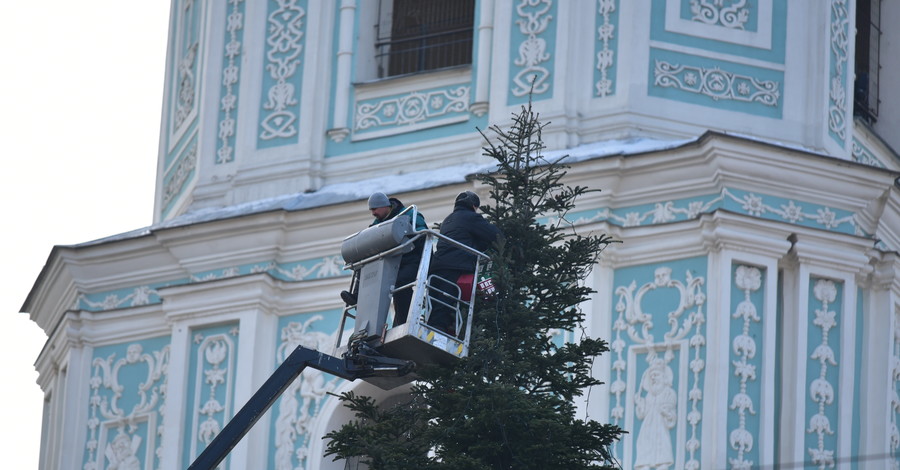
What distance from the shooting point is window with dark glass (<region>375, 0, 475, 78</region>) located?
23.7 m

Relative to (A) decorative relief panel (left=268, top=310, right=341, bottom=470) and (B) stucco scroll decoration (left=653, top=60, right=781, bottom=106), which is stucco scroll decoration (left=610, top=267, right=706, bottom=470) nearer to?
(B) stucco scroll decoration (left=653, top=60, right=781, bottom=106)

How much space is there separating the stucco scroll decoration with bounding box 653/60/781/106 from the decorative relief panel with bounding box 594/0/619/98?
35 cm

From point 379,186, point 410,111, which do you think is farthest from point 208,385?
point 410,111

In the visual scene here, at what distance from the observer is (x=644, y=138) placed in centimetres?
2200

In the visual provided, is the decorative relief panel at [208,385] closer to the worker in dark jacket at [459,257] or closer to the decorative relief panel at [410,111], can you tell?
the decorative relief panel at [410,111]

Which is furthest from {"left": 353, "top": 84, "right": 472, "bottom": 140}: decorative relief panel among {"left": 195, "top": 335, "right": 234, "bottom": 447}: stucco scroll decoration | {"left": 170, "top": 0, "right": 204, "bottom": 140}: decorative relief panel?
{"left": 195, "top": 335, "right": 234, "bottom": 447}: stucco scroll decoration

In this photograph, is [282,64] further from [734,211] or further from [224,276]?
[734,211]

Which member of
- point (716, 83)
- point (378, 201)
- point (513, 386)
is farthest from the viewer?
point (716, 83)

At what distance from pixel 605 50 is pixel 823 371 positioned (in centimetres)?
319

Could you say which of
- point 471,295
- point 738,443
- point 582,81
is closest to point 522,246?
point 471,295

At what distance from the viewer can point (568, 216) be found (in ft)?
71.1

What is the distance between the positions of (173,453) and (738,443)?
15.4 feet

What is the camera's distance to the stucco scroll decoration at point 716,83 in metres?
22.3

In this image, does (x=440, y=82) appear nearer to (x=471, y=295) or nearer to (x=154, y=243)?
(x=154, y=243)
